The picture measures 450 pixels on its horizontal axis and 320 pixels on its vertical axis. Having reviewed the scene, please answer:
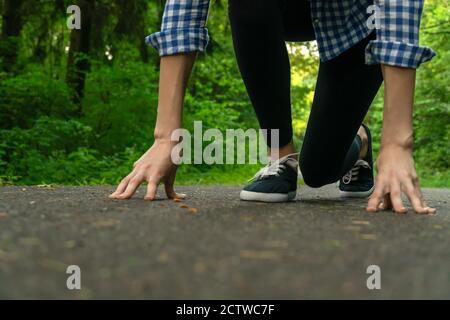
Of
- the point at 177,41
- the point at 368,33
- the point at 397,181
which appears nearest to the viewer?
the point at 397,181

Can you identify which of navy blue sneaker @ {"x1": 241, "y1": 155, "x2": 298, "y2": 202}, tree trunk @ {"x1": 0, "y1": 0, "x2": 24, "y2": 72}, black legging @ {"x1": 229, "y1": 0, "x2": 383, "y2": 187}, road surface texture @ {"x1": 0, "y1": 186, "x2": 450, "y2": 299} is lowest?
navy blue sneaker @ {"x1": 241, "y1": 155, "x2": 298, "y2": 202}

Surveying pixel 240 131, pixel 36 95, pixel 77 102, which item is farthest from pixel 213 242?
pixel 240 131

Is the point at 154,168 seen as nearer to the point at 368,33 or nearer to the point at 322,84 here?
the point at 322,84

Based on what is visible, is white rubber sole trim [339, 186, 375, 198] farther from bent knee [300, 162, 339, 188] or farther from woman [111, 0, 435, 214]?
bent knee [300, 162, 339, 188]

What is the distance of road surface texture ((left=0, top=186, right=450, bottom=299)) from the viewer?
807mm

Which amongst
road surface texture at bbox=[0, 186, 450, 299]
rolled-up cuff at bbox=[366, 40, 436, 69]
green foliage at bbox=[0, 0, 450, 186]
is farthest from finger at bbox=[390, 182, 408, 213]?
green foliage at bbox=[0, 0, 450, 186]

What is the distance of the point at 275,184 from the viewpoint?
7.16 feet

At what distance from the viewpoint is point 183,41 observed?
6.66ft

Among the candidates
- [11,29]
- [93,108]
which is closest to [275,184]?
[93,108]

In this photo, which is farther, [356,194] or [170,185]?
[356,194]

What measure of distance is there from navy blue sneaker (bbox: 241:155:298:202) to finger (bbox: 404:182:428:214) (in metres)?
0.57

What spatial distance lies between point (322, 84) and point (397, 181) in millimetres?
893

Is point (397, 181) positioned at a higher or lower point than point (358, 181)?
higher

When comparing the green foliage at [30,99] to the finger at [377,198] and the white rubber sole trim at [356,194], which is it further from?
the finger at [377,198]
